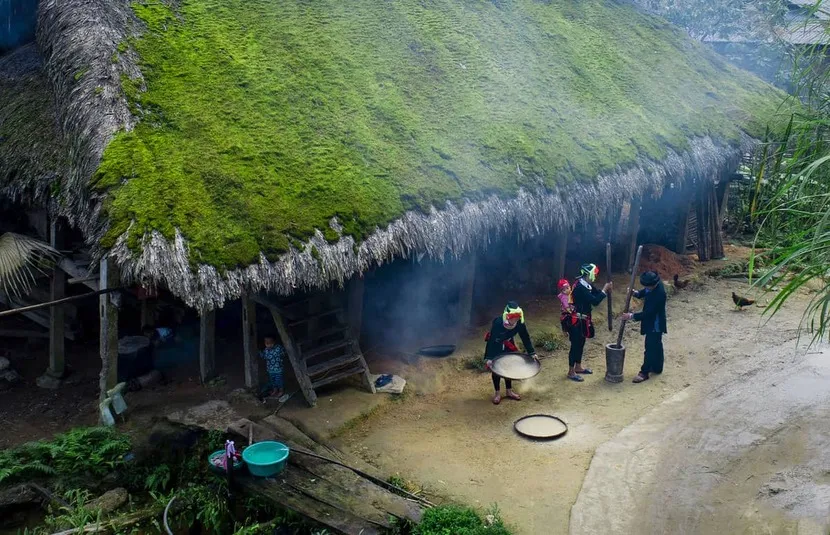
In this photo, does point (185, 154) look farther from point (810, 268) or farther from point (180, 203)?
point (810, 268)

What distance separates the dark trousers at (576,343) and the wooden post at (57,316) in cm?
661

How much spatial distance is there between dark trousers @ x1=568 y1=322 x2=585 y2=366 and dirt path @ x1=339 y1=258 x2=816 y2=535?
0.30 m

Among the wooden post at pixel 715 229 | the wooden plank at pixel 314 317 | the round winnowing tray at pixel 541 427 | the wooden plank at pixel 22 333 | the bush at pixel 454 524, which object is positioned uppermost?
the wooden post at pixel 715 229

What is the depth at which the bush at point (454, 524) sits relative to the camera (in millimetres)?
5547

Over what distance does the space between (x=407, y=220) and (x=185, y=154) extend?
2.61 meters

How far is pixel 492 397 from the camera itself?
8.53 m

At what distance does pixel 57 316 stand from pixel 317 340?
131 inches

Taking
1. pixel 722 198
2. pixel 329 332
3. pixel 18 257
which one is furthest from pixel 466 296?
pixel 722 198

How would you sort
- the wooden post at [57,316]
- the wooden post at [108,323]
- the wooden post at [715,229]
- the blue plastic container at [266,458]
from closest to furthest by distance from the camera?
the blue plastic container at [266,458] → the wooden post at [108,323] → the wooden post at [57,316] → the wooden post at [715,229]

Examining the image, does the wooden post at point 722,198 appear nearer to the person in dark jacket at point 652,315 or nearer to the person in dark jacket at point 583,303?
the person in dark jacket at point 652,315

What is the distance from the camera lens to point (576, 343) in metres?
8.98

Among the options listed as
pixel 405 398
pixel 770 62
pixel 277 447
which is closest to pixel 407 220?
pixel 405 398

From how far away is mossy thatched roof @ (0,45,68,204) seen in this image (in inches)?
311

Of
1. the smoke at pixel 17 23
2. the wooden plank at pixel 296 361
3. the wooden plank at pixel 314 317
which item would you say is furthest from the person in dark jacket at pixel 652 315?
the smoke at pixel 17 23
